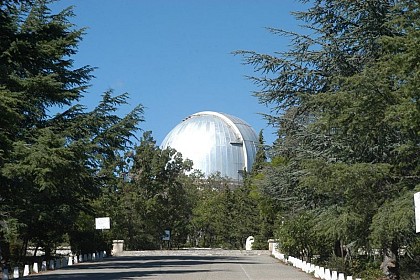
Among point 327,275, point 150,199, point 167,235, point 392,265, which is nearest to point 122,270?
point 327,275

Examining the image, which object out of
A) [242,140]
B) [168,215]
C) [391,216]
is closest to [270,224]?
[168,215]

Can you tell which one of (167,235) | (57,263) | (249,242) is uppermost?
(167,235)

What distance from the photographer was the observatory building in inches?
4038

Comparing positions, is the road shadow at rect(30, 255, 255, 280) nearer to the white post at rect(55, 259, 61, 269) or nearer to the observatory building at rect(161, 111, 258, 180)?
the white post at rect(55, 259, 61, 269)

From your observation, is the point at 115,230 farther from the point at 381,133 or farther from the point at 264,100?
the point at 381,133

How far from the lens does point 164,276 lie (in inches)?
934

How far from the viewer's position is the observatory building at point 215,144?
10256cm

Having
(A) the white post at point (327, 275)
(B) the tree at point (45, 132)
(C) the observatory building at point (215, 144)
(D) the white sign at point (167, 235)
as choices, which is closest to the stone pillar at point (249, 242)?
(D) the white sign at point (167, 235)

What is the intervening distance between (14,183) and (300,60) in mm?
10834

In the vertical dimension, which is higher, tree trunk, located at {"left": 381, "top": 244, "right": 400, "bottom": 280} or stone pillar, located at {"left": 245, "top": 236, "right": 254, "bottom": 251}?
stone pillar, located at {"left": 245, "top": 236, "right": 254, "bottom": 251}

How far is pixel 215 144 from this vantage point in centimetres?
10362

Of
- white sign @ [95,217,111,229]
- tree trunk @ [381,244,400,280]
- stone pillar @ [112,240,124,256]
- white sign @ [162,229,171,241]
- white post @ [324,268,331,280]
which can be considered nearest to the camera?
white post @ [324,268,331,280]

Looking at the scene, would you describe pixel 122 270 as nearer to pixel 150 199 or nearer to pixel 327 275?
pixel 327 275

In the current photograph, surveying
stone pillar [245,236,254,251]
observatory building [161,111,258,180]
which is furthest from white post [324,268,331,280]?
observatory building [161,111,258,180]
